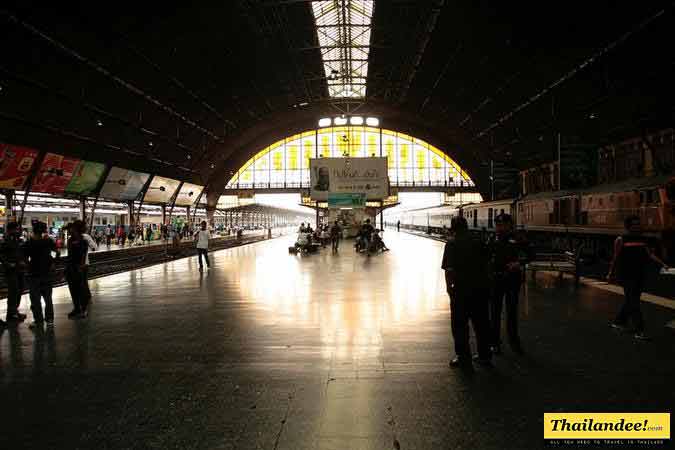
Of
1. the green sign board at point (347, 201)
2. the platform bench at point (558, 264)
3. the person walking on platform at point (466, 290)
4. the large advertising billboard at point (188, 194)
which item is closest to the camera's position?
the person walking on platform at point (466, 290)

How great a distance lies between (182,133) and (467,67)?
70.7ft

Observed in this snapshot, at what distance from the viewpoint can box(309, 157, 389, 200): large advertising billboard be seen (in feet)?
94.0

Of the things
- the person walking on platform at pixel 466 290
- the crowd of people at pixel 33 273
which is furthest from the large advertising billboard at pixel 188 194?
the person walking on platform at pixel 466 290

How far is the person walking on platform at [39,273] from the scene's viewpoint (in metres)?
6.84

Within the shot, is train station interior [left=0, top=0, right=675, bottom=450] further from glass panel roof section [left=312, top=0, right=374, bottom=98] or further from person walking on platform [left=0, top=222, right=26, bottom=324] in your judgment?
glass panel roof section [left=312, top=0, right=374, bottom=98]

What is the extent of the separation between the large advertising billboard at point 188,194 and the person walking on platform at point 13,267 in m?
36.9

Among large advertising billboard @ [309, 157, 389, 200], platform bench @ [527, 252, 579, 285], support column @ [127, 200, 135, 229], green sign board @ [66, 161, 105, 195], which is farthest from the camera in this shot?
support column @ [127, 200, 135, 229]

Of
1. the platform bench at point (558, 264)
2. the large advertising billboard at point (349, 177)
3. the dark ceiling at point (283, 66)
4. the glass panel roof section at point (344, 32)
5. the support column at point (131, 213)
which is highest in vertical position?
the glass panel roof section at point (344, 32)

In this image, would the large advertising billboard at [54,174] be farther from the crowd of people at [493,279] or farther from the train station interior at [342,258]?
the crowd of people at [493,279]

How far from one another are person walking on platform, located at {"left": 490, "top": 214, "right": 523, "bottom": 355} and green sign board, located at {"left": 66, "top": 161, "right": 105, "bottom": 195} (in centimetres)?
2778

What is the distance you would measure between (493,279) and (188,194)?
42627mm

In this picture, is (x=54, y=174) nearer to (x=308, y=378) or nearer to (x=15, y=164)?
(x=15, y=164)

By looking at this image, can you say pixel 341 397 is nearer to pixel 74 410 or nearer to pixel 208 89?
pixel 74 410

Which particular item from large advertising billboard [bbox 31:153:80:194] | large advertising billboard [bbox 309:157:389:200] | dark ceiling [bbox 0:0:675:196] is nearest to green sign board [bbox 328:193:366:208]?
large advertising billboard [bbox 309:157:389:200]
